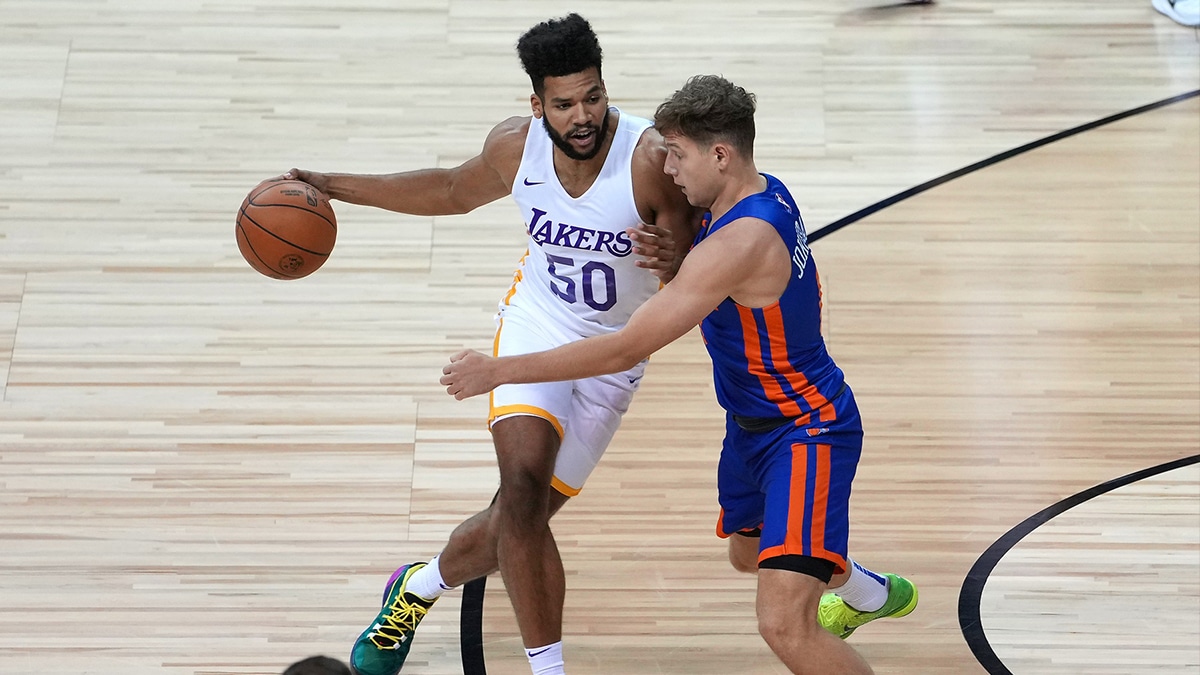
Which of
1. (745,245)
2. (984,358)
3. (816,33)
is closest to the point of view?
(745,245)

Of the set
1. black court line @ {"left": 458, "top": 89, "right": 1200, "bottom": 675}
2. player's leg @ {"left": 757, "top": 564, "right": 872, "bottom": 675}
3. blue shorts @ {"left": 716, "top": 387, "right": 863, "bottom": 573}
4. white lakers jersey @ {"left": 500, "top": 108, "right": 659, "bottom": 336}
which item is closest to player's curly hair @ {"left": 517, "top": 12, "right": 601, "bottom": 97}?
white lakers jersey @ {"left": 500, "top": 108, "right": 659, "bottom": 336}

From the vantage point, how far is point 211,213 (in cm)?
573

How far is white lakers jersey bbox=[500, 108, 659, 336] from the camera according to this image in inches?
154

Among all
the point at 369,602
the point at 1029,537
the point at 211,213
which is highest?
the point at 211,213

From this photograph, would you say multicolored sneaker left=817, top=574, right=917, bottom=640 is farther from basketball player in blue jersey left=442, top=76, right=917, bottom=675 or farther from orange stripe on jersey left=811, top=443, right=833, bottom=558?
orange stripe on jersey left=811, top=443, right=833, bottom=558

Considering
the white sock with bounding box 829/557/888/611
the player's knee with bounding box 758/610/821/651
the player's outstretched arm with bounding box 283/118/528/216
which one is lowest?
the white sock with bounding box 829/557/888/611

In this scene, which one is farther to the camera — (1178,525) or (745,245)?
(1178,525)

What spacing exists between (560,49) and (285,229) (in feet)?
3.40

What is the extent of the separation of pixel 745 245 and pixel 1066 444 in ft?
6.65

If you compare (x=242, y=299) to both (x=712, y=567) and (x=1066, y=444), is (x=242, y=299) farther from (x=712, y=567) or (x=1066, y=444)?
(x=1066, y=444)

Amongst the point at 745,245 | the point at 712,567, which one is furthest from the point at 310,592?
the point at 745,245

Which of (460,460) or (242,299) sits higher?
(242,299)

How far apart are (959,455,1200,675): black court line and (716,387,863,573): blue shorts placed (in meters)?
0.67

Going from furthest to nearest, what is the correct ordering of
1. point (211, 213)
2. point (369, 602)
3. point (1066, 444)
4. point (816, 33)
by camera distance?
point (816, 33) → point (211, 213) → point (1066, 444) → point (369, 602)
